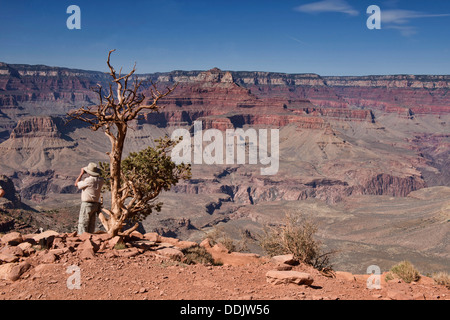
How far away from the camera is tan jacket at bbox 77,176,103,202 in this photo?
47.6ft

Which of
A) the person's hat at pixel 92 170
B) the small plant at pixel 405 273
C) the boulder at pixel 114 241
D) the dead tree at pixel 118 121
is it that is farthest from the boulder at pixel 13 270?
the small plant at pixel 405 273

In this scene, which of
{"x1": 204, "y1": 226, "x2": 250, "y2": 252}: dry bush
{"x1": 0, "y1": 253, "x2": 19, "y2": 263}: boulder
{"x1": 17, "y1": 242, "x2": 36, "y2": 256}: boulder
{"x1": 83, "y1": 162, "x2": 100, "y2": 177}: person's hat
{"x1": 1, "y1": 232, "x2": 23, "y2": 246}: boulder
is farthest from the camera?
{"x1": 204, "y1": 226, "x2": 250, "y2": 252}: dry bush

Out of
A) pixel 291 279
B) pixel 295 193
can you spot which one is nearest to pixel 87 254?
→ pixel 291 279

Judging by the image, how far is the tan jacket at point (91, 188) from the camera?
1450cm

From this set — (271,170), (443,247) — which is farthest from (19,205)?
(271,170)

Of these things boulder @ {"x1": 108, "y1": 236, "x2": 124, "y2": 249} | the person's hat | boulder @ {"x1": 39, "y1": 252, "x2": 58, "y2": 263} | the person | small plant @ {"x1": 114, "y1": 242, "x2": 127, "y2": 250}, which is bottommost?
small plant @ {"x1": 114, "y1": 242, "x2": 127, "y2": 250}

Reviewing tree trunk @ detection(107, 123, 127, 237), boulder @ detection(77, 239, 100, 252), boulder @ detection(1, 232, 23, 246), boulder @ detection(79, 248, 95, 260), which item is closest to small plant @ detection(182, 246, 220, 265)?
tree trunk @ detection(107, 123, 127, 237)

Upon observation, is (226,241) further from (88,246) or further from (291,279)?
(291,279)

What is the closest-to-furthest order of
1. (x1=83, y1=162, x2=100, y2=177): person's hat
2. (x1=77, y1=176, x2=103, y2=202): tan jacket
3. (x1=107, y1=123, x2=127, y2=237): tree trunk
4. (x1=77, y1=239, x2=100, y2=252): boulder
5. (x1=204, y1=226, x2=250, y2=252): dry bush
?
(x1=77, y1=239, x2=100, y2=252): boulder, (x1=107, y1=123, x2=127, y2=237): tree trunk, (x1=77, y1=176, x2=103, y2=202): tan jacket, (x1=83, y1=162, x2=100, y2=177): person's hat, (x1=204, y1=226, x2=250, y2=252): dry bush

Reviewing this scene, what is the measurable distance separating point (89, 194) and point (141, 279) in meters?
5.81

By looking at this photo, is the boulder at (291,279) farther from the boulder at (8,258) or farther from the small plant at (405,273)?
the boulder at (8,258)

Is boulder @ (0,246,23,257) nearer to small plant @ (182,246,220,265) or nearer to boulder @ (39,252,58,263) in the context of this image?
boulder @ (39,252,58,263)

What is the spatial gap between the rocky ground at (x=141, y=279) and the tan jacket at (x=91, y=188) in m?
2.04
